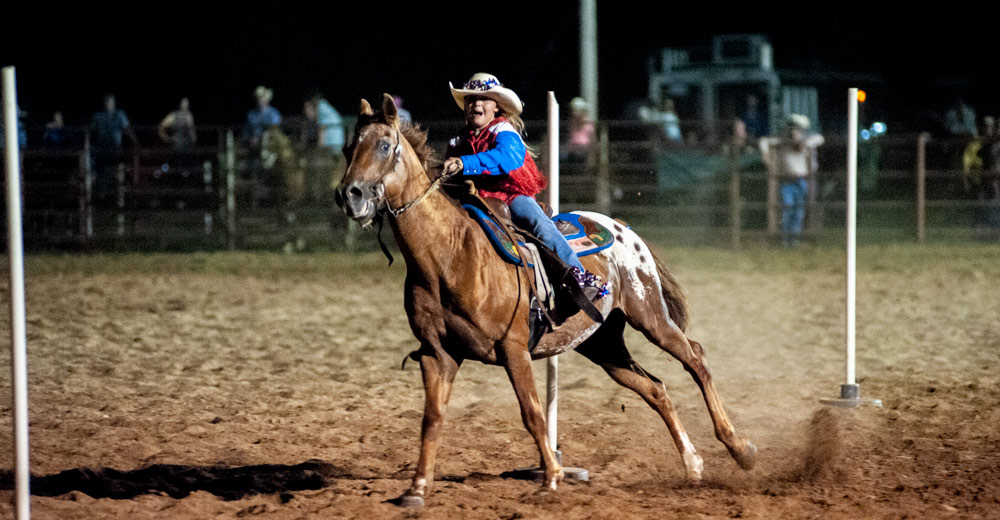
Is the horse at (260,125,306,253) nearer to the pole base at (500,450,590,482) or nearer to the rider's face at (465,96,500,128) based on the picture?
the pole base at (500,450,590,482)

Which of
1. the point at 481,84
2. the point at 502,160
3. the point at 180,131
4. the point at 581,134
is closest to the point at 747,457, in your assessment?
the point at 502,160

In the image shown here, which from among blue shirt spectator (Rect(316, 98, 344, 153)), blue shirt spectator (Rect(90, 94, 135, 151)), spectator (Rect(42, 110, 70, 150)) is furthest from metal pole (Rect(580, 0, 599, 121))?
spectator (Rect(42, 110, 70, 150))

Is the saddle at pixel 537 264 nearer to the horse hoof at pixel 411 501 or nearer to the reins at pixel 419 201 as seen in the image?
the reins at pixel 419 201

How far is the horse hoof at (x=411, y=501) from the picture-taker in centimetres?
475

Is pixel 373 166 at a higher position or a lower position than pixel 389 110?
lower

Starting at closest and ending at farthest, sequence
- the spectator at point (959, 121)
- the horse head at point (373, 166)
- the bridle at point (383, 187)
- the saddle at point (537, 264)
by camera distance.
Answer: the horse head at point (373, 166)
the bridle at point (383, 187)
the saddle at point (537, 264)
the spectator at point (959, 121)

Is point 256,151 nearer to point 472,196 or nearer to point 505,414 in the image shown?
point 505,414

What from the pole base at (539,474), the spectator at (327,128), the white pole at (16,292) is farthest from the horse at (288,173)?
the white pole at (16,292)

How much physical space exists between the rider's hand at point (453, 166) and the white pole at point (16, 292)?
69.1 inches

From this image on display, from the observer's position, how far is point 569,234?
5559 millimetres

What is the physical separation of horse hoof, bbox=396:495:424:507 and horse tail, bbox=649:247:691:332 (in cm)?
190

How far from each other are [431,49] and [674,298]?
2462 cm

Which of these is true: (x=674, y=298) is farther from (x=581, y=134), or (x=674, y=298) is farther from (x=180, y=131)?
(x=180, y=131)

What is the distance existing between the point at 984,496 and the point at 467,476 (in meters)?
2.36
